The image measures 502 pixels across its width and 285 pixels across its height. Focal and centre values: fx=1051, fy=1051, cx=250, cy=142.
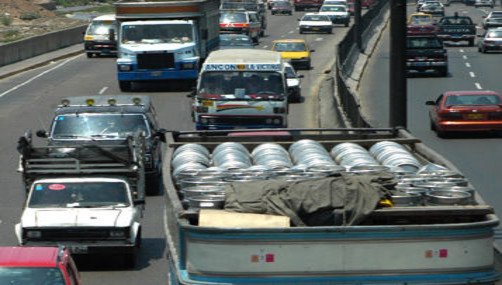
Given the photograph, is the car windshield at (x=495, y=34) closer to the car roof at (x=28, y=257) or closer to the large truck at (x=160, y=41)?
the large truck at (x=160, y=41)

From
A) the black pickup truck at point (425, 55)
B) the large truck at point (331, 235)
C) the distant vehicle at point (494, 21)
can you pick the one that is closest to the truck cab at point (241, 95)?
the large truck at point (331, 235)

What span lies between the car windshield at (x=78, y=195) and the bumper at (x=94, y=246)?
0.77m

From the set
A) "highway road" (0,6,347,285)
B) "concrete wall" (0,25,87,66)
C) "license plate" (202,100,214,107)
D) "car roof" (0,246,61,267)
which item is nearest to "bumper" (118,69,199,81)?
"highway road" (0,6,347,285)

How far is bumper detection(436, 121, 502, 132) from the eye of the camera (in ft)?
99.6

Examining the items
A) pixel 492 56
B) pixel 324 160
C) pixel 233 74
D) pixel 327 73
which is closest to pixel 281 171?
pixel 324 160

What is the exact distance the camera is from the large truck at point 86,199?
15.2m

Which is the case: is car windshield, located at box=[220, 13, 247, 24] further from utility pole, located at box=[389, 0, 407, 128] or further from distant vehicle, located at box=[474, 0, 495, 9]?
distant vehicle, located at box=[474, 0, 495, 9]

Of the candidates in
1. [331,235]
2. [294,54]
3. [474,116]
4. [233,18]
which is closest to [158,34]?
[294,54]

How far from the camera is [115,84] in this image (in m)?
41.3

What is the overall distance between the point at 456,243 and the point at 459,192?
3.08 ft

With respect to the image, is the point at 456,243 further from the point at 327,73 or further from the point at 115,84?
the point at 327,73

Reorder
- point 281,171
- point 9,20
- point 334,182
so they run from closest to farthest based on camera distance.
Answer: point 334,182
point 281,171
point 9,20

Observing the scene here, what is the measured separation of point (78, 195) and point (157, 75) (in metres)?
21.5

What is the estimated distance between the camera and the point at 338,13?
79312 millimetres
